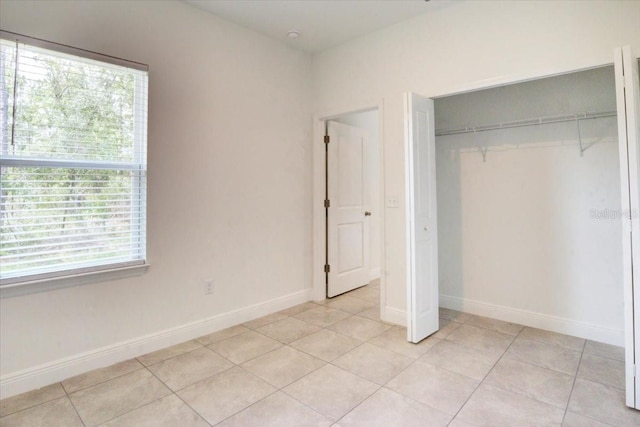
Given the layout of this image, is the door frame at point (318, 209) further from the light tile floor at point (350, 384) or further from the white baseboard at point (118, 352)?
the light tile floor at point (350, 384)

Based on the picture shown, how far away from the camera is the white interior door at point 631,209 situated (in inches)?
73.9

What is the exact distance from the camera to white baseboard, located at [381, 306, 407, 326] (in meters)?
3.18

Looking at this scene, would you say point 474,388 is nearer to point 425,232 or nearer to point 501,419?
point 501,419

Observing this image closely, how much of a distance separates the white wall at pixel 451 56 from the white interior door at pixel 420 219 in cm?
30

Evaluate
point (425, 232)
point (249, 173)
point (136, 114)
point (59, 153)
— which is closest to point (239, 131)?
point (249, 173)

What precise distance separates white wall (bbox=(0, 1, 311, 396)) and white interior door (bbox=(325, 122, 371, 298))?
0.98 ft

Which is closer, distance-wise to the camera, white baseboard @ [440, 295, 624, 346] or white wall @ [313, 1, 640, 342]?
white wall @ [313, 1, 640, 342]

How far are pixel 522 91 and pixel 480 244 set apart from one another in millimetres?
1515

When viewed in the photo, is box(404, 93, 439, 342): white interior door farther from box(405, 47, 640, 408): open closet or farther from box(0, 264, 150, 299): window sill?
box(0, 264, 150, 299): window sill

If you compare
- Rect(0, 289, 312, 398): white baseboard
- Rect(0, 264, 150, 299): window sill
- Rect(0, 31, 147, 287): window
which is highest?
Rect(0, 31, 147, 287): window

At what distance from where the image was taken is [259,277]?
3.42 metres

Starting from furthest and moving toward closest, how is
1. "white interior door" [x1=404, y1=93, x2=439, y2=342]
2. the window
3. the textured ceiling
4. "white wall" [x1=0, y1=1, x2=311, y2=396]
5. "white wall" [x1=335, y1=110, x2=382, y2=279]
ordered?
"white wall" [x1=335, y1=110, x2=382, y2=279] < the textured ceiling < "white interior door" [x1=404, y1=93, x2=439, y2=342] < "white wall" [x1=0, y1=1, x2=311, y2=396] < the window

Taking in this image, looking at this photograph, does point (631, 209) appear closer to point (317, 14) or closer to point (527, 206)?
point (527, 206)

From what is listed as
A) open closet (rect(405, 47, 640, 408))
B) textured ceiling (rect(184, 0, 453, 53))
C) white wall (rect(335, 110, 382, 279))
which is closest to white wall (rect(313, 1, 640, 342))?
textured ceiling (rect(184, 0, 453, 53))
